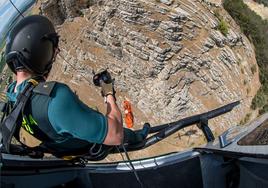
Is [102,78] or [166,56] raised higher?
[102,78]

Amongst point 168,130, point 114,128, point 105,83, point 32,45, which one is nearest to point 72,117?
point 114,128

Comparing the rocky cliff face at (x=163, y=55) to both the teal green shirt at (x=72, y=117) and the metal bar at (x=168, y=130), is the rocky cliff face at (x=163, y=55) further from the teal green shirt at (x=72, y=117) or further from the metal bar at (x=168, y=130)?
the teal green shirt at (x=72, y=117)

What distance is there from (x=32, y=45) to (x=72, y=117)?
26.4 inches

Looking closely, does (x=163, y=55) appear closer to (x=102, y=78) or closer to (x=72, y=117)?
(x=102, y=78)

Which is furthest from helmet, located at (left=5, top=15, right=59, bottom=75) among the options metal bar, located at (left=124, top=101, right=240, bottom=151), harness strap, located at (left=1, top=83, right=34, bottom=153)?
metal bar, located at (left=124, top=101, right=240, bottom=151)

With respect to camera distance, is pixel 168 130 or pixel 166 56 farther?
pixel 166 56

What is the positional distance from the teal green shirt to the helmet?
1.26ft

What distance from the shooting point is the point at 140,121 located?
1117 inches

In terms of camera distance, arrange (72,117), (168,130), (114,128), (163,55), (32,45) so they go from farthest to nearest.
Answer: (163,55), (168,130), (32,45), (114,128), (72,117)

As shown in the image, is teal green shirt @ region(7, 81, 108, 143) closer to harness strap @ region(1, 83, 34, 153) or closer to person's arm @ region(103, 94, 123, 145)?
person's arm @ region(103, 94, 123, 145)

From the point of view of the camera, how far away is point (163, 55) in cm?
2781

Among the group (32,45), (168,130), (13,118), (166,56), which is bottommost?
(166,56)

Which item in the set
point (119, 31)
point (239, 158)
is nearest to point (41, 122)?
point (239, 158)

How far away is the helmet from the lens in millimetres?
3309
